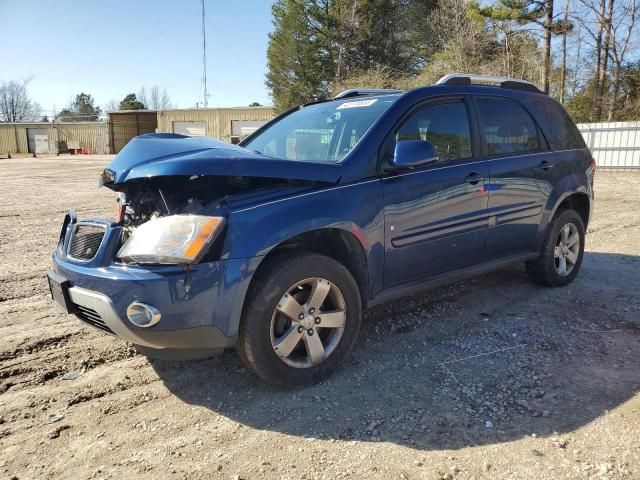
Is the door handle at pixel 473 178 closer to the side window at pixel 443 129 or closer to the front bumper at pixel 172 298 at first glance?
the side window at pixel 443 129

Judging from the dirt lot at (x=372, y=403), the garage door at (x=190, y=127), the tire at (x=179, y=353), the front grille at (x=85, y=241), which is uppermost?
the garage door at (x=190, y=127)

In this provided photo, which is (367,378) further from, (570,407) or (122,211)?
(122,211)

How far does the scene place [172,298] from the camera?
2.66m

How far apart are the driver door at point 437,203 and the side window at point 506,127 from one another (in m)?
0.24

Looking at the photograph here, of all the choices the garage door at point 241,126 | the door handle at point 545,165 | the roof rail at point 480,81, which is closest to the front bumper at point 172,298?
the roof rail at point 480,81

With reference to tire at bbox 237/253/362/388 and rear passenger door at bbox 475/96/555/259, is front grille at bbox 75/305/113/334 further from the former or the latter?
rear passenger door at bbox 475/96/555/259

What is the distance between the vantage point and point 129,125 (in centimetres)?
5712

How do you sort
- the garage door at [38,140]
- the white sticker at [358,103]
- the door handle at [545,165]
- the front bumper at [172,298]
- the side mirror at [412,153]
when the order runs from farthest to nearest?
A: the garage door at [38,140] < the door handle at [545,165] < the white sticker at [358,103] < the side mirror at [412,153] < the front bumper at [172,298]

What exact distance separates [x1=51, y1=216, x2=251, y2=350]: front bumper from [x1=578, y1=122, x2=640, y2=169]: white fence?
22.0 m

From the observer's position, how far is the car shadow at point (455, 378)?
279cm

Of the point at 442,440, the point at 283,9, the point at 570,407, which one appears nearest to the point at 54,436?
the point at 442,440

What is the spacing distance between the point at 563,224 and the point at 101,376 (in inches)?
169

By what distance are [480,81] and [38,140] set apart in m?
67.4

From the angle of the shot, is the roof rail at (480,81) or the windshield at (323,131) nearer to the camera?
the windshield at (323,131)
